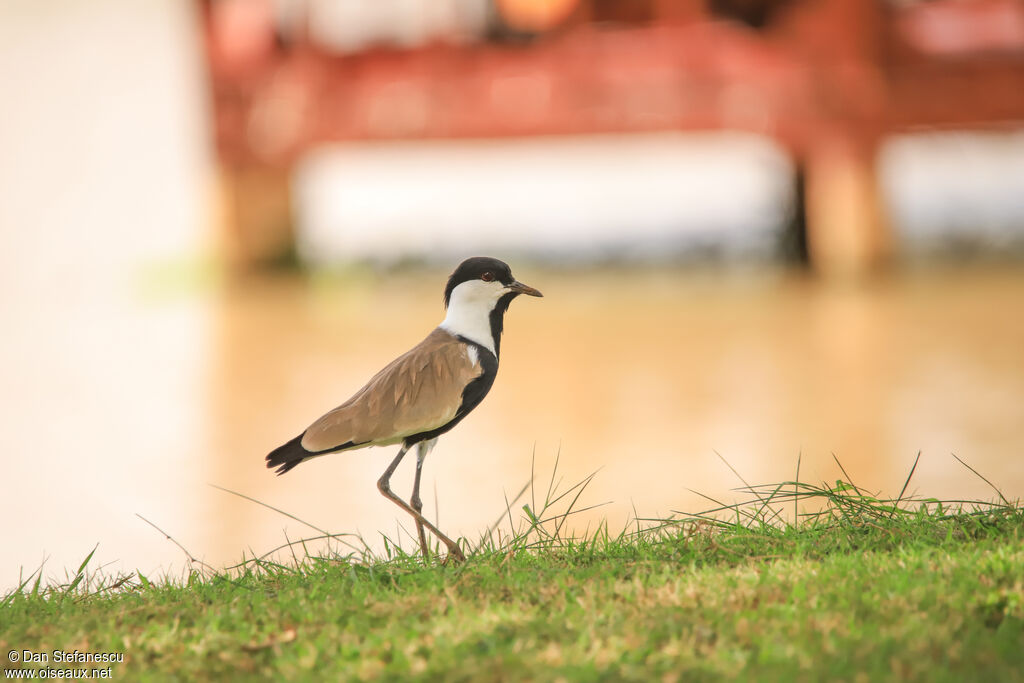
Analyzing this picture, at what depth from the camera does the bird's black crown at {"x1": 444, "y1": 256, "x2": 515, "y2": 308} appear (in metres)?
3.21

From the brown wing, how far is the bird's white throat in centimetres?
6

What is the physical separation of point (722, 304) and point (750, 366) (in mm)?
3071

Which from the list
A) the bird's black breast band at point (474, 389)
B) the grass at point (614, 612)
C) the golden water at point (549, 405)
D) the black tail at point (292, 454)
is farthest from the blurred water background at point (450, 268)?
the black tail at point (292, 454)

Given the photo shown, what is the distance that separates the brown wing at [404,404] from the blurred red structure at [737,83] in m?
9.91

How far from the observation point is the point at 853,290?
40.5ft

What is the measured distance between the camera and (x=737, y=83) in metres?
12.7

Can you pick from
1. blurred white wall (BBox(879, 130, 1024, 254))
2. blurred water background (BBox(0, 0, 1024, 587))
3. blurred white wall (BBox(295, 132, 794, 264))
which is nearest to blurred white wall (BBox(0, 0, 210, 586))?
blurred water background (BBox(0, 0, 1024, 587))

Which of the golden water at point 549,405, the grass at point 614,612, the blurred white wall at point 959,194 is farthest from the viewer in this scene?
the blurred white wall at point 959,194

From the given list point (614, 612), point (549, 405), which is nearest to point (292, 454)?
point (614, 612)

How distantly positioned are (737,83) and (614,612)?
34.1 feet

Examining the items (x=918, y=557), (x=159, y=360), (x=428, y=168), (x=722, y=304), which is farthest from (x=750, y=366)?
(x=428, y=168)

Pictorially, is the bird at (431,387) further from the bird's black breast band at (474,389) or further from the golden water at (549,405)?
the golden water at (549,405)

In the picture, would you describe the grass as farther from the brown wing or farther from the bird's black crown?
the bird's black crown

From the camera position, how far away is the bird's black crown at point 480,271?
3211 millimetres
